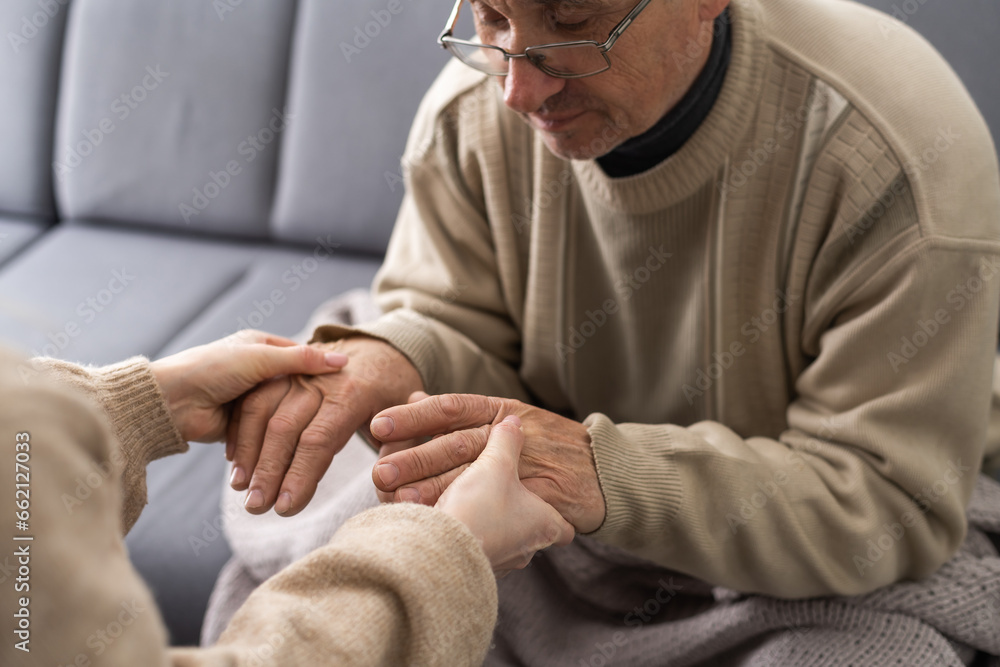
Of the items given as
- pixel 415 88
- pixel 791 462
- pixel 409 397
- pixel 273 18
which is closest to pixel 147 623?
pixel 409 397

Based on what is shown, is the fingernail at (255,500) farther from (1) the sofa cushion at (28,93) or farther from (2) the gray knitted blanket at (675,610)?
(1) the sofa cushion at (28,93)

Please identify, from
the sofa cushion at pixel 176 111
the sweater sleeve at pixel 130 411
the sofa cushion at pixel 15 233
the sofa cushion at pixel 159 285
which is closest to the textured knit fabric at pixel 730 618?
the sweater sleeve at pixel 130 411

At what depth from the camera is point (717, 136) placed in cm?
97

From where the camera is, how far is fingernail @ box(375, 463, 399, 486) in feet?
2.69

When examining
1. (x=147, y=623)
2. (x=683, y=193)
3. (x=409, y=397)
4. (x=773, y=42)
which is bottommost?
(x=409, y=397)

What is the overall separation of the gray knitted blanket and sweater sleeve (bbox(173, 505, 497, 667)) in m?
0.41

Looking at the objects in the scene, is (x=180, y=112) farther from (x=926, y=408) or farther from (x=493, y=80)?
(x=926, y=408)

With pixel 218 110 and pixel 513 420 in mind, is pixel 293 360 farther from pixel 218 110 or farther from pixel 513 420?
pixel 218 110

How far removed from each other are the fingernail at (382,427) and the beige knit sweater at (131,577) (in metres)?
0.18

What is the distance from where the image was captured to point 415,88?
1796 mm

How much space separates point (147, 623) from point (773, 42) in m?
0.92

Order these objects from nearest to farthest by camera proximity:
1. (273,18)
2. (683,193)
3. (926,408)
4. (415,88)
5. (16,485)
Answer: (16,485) < (926,408) < (683,193) < (415,88) < (273,18)

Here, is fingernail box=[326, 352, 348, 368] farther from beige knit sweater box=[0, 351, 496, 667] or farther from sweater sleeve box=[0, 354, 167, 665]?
sweater sleeve box=[0, 354, 167, 665]

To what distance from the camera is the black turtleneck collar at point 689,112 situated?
0.96 meters
